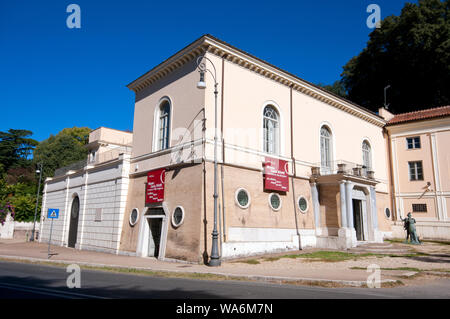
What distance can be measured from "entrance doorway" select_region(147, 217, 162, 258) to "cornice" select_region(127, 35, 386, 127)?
891 centimetres

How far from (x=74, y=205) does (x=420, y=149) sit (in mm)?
29676

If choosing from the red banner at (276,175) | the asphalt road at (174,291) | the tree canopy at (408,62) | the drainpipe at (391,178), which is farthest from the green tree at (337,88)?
the asphalt road at (174,291)

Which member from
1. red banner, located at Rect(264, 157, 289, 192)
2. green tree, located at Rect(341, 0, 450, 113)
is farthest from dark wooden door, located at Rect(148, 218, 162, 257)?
green tree, located at Rect(341, 0, 450, 113)

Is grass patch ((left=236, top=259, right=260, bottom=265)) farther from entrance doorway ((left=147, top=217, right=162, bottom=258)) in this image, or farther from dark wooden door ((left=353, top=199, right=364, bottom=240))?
dark wooden door ((left=353, top=199, right=364, bottom=240))

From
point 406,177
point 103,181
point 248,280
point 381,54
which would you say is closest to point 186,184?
point 248,280

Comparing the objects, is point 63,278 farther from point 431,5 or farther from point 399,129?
point 431,5

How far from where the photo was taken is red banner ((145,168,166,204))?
1831 centimetres

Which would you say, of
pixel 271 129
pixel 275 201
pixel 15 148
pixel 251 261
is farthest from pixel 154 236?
pixel 15 148

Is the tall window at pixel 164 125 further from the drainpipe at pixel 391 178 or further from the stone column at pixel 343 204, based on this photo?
the drainpipe at pixel 391 178

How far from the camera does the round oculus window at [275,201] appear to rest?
746 inches

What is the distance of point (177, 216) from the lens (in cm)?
1711

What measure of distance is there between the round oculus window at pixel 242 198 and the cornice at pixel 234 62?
7.27m

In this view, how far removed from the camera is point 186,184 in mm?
17047

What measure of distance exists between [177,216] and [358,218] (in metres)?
13.7
